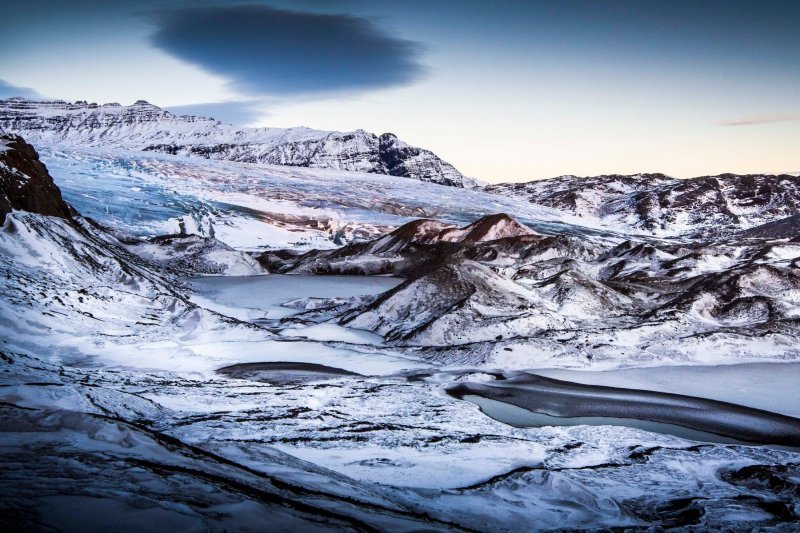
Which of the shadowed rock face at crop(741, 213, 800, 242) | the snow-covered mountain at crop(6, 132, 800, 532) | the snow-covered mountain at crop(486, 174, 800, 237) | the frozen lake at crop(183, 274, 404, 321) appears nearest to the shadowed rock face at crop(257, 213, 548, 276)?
the snow-covered mountain at crop(6, 132, 800, 532)

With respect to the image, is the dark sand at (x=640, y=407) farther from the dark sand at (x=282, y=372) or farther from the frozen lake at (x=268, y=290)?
the frozen lake at (x=268, y=290)

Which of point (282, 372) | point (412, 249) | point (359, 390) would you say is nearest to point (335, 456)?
point (359, 390)

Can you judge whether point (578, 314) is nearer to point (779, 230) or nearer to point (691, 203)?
point (779, 230)

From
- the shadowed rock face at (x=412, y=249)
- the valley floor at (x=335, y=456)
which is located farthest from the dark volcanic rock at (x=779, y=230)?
the valley floor at (x=335, y=456)

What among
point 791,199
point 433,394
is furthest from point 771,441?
point 791,199

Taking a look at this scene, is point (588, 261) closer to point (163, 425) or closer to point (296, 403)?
point (296, 403)
